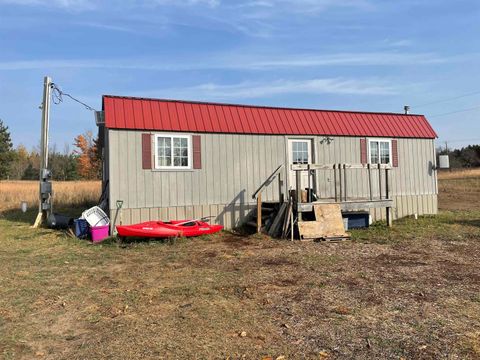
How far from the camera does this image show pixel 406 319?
447 centimetres

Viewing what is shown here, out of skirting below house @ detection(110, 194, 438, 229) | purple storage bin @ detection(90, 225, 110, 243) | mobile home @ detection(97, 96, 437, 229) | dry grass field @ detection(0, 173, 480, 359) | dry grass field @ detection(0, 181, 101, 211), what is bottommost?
dry grass field @ detection(0, 173, 480, 359)

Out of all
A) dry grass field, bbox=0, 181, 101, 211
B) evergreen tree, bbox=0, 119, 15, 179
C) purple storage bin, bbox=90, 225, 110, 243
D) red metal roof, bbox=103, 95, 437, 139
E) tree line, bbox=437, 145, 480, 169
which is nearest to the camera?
purple storage bin, bbox=90, 225, 110, 243

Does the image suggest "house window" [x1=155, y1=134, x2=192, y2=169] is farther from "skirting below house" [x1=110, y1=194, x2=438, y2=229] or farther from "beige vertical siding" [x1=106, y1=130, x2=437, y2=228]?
"skirting below house" [x1=110, y1=194, x2=438, y2=229]

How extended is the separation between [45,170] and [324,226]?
28.9 feet

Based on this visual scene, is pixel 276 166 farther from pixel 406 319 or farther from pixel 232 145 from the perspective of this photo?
pixel 406 319

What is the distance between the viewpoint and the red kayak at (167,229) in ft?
32.0

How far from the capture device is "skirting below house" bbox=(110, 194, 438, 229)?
10.8 metres

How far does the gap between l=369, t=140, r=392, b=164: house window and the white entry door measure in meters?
2.35

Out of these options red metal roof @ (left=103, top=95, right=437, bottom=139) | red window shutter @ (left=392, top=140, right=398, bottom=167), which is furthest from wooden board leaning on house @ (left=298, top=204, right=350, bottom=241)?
red window shutter @ (left=392, top=140, right=398, bottom=167)

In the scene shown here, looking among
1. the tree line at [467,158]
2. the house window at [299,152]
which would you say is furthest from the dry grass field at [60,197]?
the tree line at [467,158]

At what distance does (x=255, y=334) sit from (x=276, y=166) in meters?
8.85

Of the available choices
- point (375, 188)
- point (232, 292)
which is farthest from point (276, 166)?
point (232, 292)

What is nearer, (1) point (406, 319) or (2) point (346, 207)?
(1) point (406, 319)

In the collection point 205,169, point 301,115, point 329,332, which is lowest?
point 329,332
